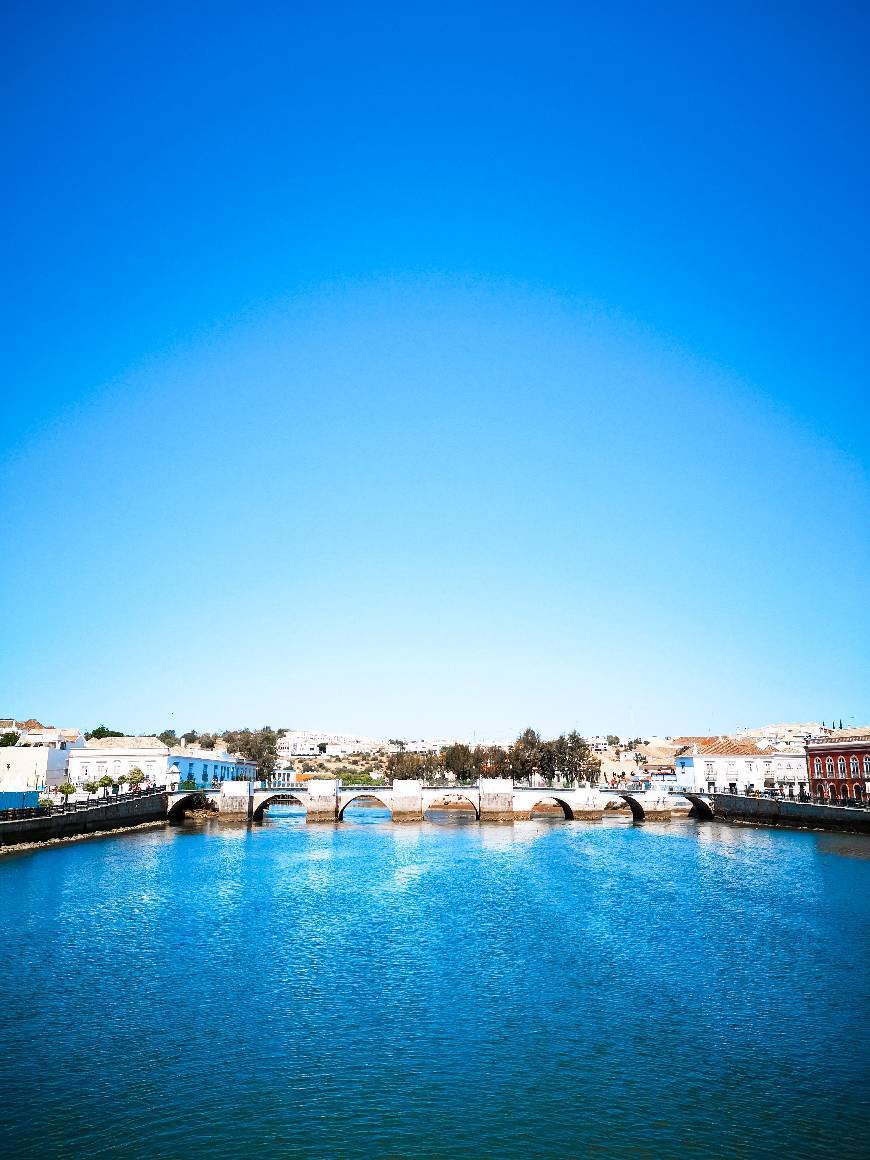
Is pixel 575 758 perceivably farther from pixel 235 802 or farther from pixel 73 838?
pixel 73 838

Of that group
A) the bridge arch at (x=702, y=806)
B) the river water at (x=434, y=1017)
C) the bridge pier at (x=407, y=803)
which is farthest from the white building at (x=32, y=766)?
the bridge arch at (x=702, y=806)

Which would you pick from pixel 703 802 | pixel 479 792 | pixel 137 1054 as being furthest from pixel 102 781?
pixel 137 1054

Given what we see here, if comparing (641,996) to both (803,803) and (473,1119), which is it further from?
(803,803)

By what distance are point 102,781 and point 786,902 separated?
3014 inches

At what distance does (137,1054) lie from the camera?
22875 millimetres

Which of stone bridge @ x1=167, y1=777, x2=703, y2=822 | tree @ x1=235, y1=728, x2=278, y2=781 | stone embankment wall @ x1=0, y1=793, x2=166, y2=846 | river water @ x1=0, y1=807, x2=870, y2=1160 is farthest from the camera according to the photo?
tree @ x1=235, y1=728, x2=278, y2=781

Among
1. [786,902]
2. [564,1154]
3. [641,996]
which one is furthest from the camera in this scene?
[786,902]

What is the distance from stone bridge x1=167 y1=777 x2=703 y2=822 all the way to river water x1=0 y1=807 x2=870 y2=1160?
161ft

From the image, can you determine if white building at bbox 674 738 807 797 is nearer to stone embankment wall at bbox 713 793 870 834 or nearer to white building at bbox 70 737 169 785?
stone embankment wall at bbox 713 793 870 834

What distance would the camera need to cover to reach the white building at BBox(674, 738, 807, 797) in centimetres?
11681

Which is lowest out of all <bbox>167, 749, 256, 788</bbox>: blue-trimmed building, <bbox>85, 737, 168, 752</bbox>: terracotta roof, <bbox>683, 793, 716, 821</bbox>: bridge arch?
<bbox>683, 793, 716, 821</bbox>: bridge arch

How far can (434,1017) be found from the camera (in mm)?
26047

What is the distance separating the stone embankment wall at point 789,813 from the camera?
76688 mm

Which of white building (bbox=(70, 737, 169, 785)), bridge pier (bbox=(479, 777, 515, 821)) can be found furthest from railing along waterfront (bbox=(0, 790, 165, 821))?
bridge pier (bbox=(479, 777, 515, 821))
